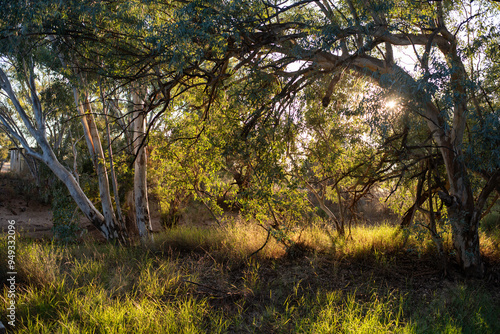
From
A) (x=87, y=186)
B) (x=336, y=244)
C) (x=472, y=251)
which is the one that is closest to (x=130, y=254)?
(x=336, y=244)

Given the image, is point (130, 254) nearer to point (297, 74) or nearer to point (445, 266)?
point (297, 74)

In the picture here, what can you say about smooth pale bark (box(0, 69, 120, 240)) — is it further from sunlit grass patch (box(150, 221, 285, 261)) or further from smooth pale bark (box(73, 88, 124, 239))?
sunlit grass patch (box(150, 221, 285, 261))

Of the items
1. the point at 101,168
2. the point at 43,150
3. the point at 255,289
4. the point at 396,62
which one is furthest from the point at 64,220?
the point at 396,62

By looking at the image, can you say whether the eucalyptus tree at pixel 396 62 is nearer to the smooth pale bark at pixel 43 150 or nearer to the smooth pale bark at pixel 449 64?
the smooth pale bark at pixel 449 64

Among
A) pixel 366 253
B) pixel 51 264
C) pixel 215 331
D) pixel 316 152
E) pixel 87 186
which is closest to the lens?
pixel 215 331

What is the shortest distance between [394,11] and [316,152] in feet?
8.90

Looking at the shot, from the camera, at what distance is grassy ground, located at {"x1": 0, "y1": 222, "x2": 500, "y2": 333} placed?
369 centimetres

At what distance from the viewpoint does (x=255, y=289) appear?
15.7ft

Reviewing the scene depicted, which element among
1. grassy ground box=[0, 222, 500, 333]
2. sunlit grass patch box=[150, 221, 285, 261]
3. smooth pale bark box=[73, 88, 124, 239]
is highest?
smooth pale bark box=[73, 88, 124, 239]

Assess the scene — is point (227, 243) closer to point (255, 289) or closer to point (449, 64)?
point (255, 289)

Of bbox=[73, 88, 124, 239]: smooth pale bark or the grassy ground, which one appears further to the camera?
bbox=[73, 88, 124, 239]: smooth pale bark

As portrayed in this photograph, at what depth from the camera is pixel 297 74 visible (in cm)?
527

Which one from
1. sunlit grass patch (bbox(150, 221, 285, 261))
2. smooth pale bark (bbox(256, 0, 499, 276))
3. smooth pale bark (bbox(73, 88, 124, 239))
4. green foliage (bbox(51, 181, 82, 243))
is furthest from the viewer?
green foliage (bbox(51, 181, 82, 243))

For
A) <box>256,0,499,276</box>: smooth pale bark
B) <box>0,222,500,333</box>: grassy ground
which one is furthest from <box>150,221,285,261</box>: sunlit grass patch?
<box>256,0,499,276</box>: smooth pale bark
